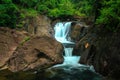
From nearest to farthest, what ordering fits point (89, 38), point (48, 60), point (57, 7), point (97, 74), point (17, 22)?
point (97, 74), point (48, 60), point (89, 38), point (17, 22), point (57, 7)

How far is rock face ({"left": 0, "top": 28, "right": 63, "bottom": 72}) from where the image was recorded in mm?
16766

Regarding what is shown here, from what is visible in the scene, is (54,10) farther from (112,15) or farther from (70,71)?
(112,15)

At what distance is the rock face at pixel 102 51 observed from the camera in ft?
45.1

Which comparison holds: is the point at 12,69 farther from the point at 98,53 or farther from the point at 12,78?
the point at 98,53

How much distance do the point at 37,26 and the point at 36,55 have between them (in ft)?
31.4

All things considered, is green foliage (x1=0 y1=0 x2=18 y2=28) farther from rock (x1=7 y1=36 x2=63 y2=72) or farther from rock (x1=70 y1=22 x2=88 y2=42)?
rock (x1=70 y1=22 x2=88 y2=42)

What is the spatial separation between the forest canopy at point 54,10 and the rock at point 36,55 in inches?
147

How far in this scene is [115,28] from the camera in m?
14.8

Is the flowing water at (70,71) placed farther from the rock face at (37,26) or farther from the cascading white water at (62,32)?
the cascading white water at (62,32)

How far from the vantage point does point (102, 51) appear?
51.5 ft

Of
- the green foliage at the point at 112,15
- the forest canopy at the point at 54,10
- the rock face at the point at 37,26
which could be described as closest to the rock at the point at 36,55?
the forest canopy at the point at 54,10

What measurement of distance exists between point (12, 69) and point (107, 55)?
669 centimetres

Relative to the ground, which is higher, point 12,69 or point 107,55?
point 107,55

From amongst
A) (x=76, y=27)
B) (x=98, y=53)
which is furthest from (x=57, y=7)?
(x=98, y=53)
